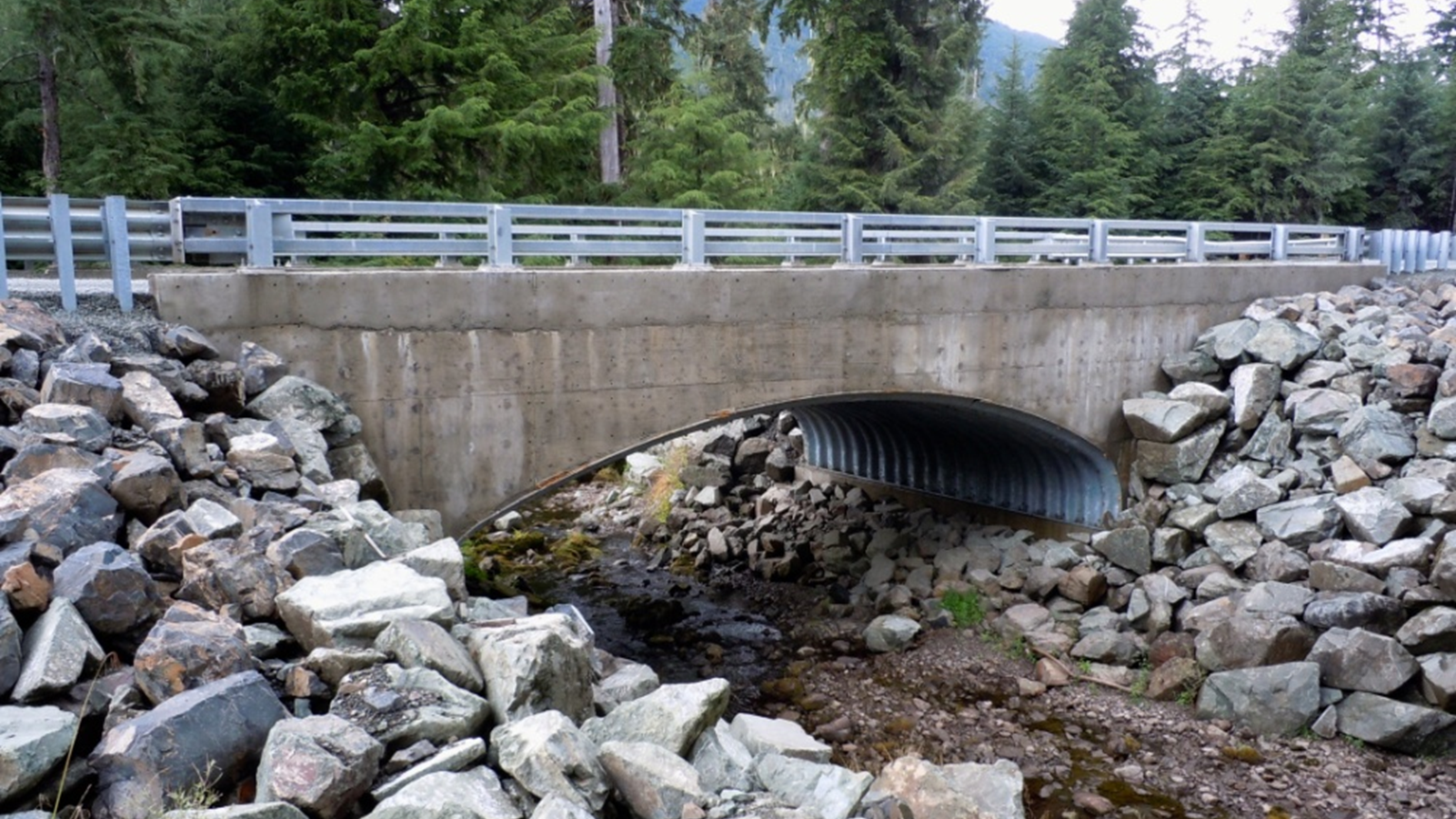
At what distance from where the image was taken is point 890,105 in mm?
23469

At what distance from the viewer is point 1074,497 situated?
15.7 m

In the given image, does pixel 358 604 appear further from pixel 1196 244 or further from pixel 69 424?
pixel 1196 244

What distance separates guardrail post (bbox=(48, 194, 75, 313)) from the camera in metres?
8.78

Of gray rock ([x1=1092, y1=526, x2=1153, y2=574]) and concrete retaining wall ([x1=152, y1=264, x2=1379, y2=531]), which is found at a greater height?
concrete retaining wall ([x1=152, y1=264, x2=1379, y2=531])

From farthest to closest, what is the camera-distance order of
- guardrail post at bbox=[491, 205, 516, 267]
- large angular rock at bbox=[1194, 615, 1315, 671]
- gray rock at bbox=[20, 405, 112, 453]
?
large angular rock at bbox=[1194, 615, 1315, 671]
guardrail post at bbox=[491, 205, 516, 267]
gray rock at bbox=[20, 405, 112, 453]

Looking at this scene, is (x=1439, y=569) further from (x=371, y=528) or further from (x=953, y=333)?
(x=371, y=528)

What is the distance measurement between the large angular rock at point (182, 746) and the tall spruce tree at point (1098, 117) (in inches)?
941

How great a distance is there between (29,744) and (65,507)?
2034 millimetres

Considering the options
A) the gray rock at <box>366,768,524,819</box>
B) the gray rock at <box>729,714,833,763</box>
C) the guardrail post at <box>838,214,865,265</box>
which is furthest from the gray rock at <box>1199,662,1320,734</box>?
the gray rock at <box>366,768,524,819</box>

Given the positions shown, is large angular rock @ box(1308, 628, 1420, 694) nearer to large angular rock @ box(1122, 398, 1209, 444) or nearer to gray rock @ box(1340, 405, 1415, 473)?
gray rock @ box(1340, 405, 1415, 473)

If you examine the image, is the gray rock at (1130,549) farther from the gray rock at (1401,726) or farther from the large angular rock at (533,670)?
the large angular rock at (533,670)

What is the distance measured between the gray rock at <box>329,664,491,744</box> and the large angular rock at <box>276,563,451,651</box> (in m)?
0.34

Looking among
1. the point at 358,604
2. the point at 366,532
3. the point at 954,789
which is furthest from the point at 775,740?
the point at 366,532

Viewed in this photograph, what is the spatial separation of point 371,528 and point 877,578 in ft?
33.8
